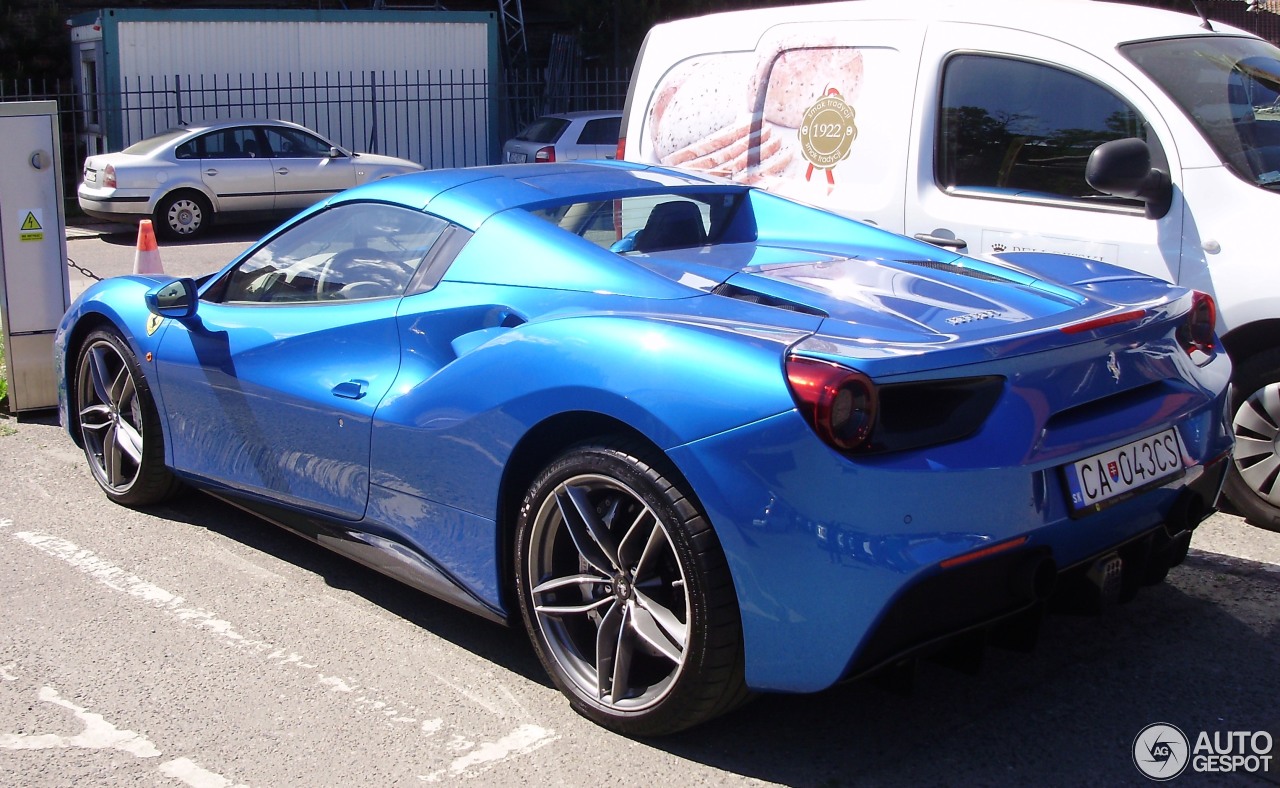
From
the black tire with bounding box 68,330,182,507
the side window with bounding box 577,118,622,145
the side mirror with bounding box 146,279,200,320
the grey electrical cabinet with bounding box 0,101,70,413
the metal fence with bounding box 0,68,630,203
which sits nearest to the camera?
the side mirror with bounding box 146,279,200,320

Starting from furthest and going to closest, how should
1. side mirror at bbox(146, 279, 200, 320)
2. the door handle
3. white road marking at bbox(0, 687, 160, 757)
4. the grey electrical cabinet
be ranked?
1. the grey electrical cabinet
2. side mirror at bbox(146, 279, 200, 320)
3. the door handle
4. white road marking at bbox(0, 687, 160, 757)

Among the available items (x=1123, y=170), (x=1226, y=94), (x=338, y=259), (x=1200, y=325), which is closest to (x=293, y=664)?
(x=338, y=259)

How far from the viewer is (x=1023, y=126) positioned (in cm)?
534

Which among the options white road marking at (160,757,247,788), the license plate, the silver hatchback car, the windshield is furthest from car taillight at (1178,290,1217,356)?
the silver hatchback car

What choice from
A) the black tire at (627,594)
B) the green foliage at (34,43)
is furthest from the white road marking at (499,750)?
the green foliage at (34,43)

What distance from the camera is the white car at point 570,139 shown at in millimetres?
16203

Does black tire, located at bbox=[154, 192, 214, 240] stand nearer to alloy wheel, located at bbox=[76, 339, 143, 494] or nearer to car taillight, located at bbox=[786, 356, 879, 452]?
alloy wheel, located at bbox=[76, 339, 143, 494]

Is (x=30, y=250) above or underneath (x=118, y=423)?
above

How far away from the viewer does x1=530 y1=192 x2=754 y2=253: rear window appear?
401 cm

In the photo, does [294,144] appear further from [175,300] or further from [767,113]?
[175,300]

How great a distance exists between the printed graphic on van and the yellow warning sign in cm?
327

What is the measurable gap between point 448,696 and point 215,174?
13.5 m

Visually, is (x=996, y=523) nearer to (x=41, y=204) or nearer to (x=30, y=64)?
(x=41, y=204)

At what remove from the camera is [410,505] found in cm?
382
